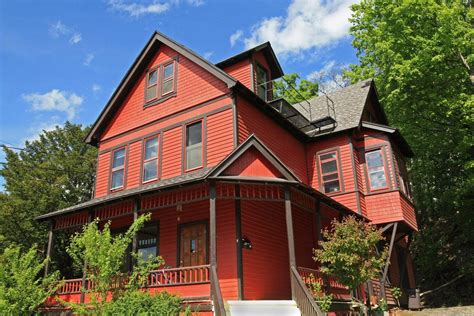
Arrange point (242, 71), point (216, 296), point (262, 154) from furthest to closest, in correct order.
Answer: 1. point (242, 71)
2. point (262, 154)
3. point (216, 296)

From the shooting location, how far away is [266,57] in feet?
62.6

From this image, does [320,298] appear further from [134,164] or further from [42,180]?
[42,180]

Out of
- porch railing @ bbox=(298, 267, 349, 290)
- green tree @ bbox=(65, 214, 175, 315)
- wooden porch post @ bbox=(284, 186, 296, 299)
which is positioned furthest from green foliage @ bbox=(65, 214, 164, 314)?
porch railing @ bbox=(298, 267, 349, 290)

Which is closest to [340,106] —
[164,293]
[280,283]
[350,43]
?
[350,43]

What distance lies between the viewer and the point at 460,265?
23688mm

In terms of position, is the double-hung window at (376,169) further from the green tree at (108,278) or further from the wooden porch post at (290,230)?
the green tree at (108,278)

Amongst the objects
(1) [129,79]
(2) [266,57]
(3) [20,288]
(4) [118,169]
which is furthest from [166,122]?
(3) [20,288]

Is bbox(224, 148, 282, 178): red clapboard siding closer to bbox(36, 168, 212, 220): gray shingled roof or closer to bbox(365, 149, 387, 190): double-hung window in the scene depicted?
bbox(36, 168, 212, 220): gray shingled roof

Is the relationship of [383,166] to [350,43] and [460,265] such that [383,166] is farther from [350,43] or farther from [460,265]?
[350,43]

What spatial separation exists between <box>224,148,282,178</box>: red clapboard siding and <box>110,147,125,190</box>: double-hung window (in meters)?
7.56

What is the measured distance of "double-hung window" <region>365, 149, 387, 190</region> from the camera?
1800cm

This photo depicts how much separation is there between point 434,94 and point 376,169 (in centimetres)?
566

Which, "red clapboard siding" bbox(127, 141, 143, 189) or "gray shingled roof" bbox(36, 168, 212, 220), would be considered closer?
"gray shingled roof" bbox(36, 168, 212, 220)

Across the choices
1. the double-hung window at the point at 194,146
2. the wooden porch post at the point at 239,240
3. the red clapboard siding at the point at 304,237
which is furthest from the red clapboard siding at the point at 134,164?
the red clapboard siding at the point at 304,237
